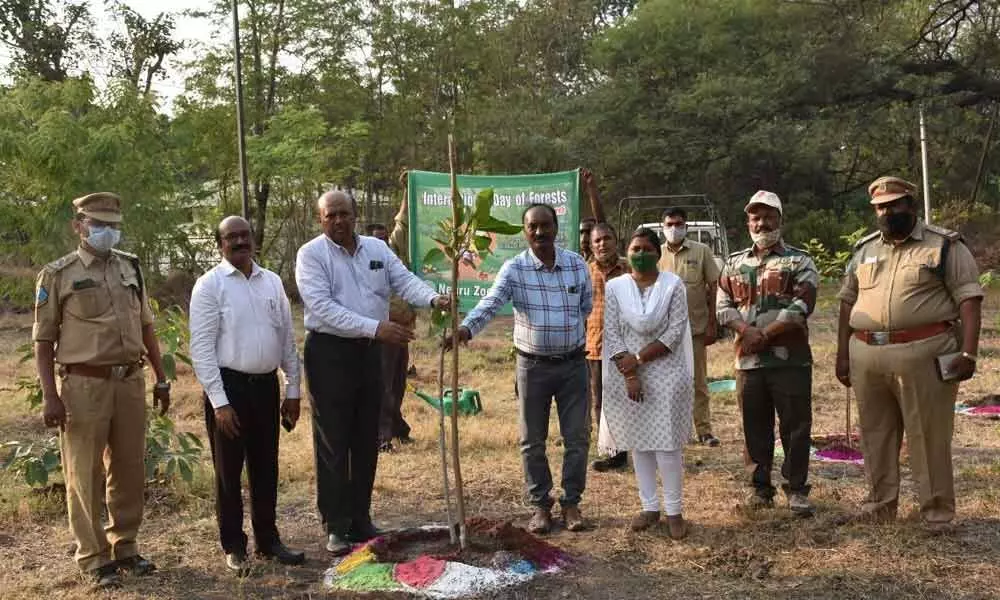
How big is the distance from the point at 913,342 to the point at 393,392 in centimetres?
401

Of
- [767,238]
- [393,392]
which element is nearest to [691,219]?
[393,392]

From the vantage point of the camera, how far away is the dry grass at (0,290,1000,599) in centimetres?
418

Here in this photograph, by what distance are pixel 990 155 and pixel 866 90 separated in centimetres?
1706

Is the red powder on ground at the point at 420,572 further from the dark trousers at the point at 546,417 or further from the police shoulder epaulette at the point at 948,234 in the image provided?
the police shoulder epaulette at the point at 948,234

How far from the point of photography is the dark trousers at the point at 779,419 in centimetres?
509

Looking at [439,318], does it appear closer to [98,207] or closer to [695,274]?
[98,207]

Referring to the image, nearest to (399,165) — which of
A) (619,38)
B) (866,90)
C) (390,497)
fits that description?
(619,38)

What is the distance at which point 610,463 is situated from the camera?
6574mm

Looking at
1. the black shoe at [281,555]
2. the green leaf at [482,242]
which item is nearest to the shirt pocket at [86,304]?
the black shoe at [281,555]

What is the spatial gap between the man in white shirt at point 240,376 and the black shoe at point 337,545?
0.57 feet

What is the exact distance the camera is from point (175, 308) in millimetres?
6441

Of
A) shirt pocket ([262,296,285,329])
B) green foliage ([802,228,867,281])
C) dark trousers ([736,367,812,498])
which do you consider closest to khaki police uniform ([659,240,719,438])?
green foliage ([802,228,867,281])

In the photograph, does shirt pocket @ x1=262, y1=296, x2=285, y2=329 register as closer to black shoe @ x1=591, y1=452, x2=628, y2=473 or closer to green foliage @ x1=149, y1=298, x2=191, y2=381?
green foliage @ x1=149, y1=298, x2=191, y2=381

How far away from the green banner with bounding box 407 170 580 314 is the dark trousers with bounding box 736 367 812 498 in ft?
12.0
